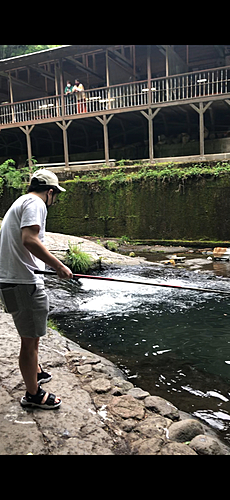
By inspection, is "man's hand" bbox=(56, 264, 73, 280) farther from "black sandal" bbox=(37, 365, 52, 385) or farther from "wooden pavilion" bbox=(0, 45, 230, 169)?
"wooden pavilion" bbox=(0, 45, 230, 169)

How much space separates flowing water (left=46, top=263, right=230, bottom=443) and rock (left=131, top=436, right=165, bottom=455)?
0.77 meters

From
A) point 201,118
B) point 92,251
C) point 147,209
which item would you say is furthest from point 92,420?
point 201,118

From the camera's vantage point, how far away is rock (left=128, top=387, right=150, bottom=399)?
11.5 feet

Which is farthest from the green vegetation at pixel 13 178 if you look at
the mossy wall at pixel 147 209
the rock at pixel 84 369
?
the rock at pixel 84 369

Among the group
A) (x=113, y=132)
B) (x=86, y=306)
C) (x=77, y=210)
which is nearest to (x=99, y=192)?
(x=77, y=210)

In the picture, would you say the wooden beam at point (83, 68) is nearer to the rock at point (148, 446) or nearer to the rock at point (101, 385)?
the rock at point (101, 385)

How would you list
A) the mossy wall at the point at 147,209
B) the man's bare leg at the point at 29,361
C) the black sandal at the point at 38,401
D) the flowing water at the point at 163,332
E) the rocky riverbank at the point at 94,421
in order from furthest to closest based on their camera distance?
the mossy wall at the point at 147,209, the flowing water at the point at 163,332, the black sandal at the point at 38,401, the man's bare leg at the point at 29,361, the rocky riverbank at the point at 94,421

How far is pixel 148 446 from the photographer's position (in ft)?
8.50

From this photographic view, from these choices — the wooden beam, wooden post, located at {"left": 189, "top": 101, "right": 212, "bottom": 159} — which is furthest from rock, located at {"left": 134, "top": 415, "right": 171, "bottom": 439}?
the wooden beam

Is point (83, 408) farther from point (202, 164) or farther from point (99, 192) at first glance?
point (99, 192)

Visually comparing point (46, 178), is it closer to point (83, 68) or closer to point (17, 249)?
point (17, 249)

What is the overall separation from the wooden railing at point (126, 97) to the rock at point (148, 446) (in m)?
16.0

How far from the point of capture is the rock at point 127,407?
120 inches
